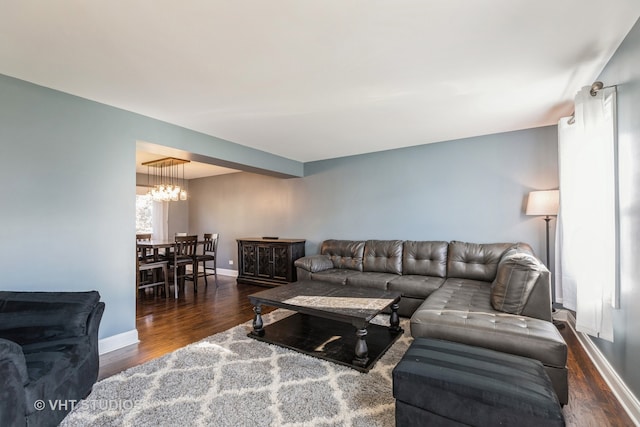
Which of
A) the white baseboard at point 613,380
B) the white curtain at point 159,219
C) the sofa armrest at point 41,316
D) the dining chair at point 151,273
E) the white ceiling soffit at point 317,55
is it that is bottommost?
the white baseboard at point 613,380

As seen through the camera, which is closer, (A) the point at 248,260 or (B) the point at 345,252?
(B) the point at 345,252

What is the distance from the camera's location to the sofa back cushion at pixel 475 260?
343cm

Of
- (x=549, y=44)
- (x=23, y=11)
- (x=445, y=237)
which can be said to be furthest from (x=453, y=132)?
(x=23, y=11)

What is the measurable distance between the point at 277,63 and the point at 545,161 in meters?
3.38

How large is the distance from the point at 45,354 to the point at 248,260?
387 centimetres

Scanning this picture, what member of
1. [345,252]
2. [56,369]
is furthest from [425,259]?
[56,369]

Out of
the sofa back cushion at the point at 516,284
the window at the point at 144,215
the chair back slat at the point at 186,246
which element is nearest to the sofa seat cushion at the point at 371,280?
the sofa back cushion at the point at 516,284

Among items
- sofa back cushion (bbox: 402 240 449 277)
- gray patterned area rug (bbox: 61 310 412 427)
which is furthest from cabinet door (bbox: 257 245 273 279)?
gray patterned area rug (bbox: 61 310 412 427)

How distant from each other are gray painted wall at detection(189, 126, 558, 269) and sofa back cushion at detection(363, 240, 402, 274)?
0.97 ft

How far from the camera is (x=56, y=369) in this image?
5.13 feet

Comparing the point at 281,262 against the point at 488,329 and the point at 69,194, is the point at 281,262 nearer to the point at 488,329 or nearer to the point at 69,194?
the point at 69,194

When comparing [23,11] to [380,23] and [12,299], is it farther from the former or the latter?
[380,23]

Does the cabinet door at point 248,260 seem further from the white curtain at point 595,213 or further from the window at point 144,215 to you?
the white curtain at point 595,213

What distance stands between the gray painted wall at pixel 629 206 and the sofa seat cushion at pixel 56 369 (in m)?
3.28
